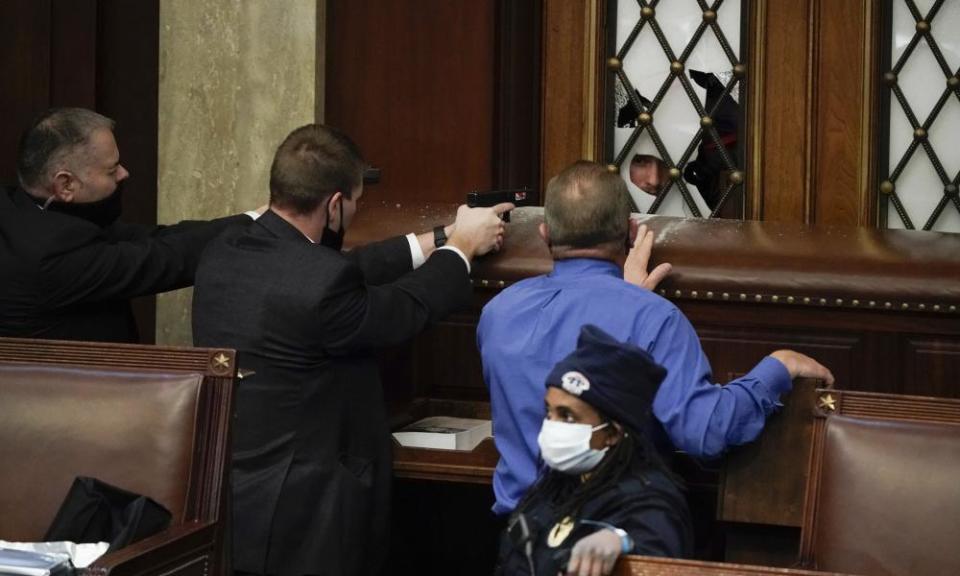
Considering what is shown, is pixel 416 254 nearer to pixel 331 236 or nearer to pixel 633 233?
pixel 331 236

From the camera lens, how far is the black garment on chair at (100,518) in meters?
2.54

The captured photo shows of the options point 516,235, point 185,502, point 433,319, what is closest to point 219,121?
point 516,235

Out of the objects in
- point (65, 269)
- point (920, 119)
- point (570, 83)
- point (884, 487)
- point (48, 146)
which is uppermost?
point (570, 83)

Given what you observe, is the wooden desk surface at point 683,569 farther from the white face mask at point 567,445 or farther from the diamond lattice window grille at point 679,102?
the diamond lattice window grille at point 679,102

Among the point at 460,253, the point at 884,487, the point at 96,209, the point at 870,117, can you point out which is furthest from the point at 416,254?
the point at 870,117

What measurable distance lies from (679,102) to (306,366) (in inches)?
77.8

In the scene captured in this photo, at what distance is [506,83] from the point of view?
464cm

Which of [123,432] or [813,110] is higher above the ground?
[813,110]

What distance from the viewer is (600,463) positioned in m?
2.40

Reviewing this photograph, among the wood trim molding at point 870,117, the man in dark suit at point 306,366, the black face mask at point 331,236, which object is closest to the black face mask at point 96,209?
the man in dark suit at point 306,366

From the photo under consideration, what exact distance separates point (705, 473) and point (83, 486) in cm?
128

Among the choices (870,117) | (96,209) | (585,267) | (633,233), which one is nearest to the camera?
(585,267)

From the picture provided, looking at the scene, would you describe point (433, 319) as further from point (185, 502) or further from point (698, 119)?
point (698, 119)

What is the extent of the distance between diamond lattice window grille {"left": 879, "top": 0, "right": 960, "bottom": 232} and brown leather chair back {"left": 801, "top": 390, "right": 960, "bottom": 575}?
1.96 m
